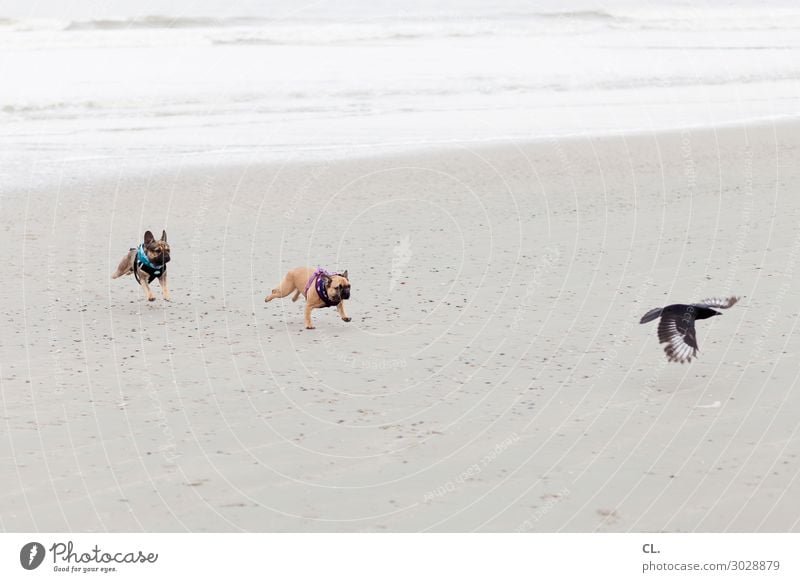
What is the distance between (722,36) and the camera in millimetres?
58656

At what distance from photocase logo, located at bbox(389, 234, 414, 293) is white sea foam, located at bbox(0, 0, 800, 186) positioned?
28.1 ft

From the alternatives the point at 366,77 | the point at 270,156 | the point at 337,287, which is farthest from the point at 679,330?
the point at 366,77

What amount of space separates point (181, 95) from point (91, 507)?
2911cm

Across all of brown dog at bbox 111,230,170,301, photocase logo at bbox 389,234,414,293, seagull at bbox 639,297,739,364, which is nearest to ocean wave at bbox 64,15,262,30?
photocase logo at bbox 389,234,414,293

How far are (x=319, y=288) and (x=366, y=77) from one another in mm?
26942

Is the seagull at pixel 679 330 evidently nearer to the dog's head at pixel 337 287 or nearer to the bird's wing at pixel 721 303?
the bird's wing at pixel 721 303

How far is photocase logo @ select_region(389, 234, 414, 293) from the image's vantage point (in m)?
16.1

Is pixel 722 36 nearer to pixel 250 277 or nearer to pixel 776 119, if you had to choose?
pixel 776 119

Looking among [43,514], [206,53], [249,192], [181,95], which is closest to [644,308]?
[43,514]

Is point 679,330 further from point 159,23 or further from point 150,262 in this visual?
point 159,23

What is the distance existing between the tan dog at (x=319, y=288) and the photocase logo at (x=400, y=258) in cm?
162
